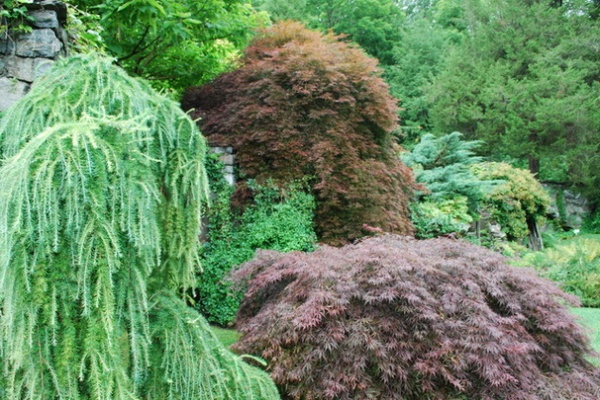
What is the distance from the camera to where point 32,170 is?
60.3 inches

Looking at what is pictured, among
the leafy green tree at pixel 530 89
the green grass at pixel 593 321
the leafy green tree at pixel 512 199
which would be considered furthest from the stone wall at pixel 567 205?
the green grass at pixel 593 321

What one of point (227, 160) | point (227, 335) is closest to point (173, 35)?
point (227, 160)

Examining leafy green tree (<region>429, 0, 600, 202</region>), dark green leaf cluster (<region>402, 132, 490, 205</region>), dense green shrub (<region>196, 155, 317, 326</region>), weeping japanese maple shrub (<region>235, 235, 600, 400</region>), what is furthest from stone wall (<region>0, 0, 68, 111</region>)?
leafy green tree (<region>429, 0, 600, 202</region>)

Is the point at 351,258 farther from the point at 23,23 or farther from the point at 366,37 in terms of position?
the point at 366,37

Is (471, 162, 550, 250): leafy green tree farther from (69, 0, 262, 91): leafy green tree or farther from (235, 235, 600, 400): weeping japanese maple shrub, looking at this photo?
(235, 235, 600, 400): weeping japanese maple shrub

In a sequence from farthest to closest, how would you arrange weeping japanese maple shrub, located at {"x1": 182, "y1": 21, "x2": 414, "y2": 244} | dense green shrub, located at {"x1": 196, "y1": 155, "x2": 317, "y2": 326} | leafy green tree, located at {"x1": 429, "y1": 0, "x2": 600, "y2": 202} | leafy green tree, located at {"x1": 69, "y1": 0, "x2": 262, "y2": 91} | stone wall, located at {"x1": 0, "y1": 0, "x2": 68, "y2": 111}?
1. leafy green tree, located at {"x1": 429, "y1": 0, "x2": 600, "y2": 202}
2. weeping japanese maple shrub, located at {"x1": 182, "y1": 21, "x2": 414, "y2": 244}
3. dense green shrub, located at {"x1": 196, "y1": 155, "x2": 317, "y2": 326}
4. leafy green tree, located at {"x1": 69, "y1": 0, "x2": 262, "y2": 91}
5. stone wall, located at {"x1": 0, "y1": 0, "x2": 68, "y2": 111}

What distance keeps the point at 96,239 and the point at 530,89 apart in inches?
626

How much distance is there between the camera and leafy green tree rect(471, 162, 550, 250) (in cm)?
980

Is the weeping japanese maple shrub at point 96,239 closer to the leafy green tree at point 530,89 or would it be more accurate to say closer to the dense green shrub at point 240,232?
the dense green shrub at point 240,232

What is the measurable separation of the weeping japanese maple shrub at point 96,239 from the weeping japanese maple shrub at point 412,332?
119cm

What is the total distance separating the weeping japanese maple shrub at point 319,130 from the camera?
580 cm

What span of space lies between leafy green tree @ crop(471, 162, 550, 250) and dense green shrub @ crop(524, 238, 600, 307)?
5.85 feet

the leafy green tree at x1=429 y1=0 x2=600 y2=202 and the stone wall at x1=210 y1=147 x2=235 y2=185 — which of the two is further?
the leafy green tree at x1=429 y1=0 x2=600 y2=202

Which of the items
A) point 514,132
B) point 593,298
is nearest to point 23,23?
point 593,298
